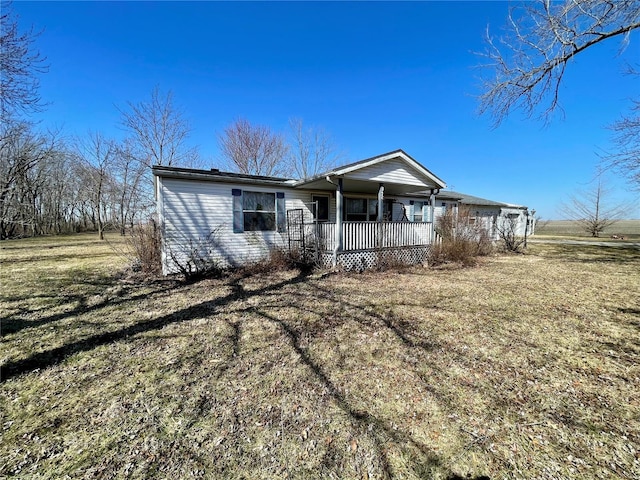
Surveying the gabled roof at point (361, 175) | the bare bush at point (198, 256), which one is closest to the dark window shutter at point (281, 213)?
the gabled roof at point (361, 175)

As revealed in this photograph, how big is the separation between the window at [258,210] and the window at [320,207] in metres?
1.79

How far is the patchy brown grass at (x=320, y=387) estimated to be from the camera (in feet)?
6.40

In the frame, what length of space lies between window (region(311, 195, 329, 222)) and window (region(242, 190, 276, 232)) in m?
1.79

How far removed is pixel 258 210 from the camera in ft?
30.6

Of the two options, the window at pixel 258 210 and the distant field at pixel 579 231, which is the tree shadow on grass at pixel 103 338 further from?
the distant field at pixel 579 231

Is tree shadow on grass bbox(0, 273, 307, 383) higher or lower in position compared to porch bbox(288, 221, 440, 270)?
lower

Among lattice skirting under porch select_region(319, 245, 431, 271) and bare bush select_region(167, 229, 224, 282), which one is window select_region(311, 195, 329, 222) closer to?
lattice skirting under porch select_region(319, 245, 431, 271)

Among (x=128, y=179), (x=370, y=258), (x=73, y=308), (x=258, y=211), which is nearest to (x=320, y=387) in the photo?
(x=73, y=308)

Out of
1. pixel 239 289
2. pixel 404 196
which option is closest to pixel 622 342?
pixel 239 289

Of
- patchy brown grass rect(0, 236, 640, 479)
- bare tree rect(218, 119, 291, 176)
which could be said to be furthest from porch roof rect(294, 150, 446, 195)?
bare tree rect(218, 119, 291, 176)

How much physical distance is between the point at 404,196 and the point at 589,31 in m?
8.56

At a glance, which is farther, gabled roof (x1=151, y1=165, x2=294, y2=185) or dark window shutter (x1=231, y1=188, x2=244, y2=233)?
dark window shutter (x1=231, y1=188, x2=244, y2=233)

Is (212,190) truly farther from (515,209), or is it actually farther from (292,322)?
(515,209)

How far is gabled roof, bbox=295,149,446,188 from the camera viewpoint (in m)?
8.30
